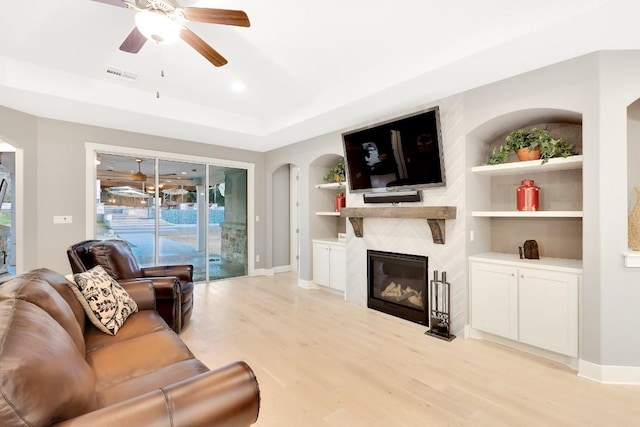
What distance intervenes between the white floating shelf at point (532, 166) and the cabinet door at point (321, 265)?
103 inches

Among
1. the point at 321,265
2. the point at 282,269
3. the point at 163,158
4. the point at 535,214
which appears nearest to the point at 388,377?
the point at 535,214

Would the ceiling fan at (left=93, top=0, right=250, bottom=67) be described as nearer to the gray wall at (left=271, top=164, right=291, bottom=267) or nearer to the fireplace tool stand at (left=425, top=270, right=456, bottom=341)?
the fireplace tool stand at (left=425, top=270, right=456, bottom=341)

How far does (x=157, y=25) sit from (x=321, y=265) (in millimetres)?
3974

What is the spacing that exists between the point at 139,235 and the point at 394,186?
4169mm

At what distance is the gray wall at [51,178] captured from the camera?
395 centimetres

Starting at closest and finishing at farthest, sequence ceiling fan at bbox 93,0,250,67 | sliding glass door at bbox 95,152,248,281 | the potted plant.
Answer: ceiling fan at bbox 93,0,250,67 → the potted plant → sliding glass door at bbox 95,152,248,281

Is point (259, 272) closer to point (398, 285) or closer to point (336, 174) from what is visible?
point (336, 174)

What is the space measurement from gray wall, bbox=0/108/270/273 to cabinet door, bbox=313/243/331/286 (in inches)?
137

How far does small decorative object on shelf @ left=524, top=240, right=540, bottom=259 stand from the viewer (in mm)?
3062

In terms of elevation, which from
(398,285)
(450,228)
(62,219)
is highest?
(62,219)

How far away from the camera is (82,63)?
10.5 feet

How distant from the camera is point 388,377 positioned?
8.18 ft

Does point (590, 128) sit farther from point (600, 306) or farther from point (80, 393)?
point (80, 393)

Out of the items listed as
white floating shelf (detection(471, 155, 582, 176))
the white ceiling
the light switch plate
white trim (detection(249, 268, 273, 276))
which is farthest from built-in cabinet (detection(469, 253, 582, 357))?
the light switch plate
